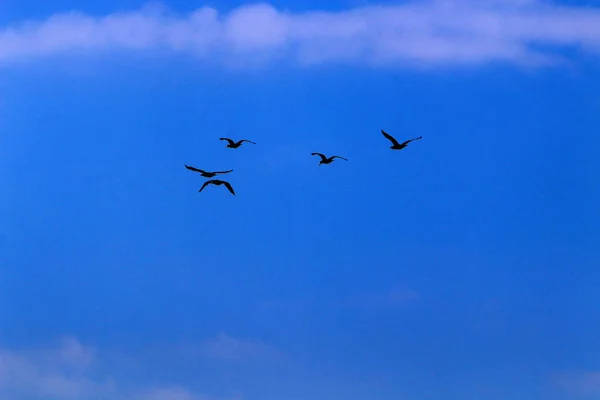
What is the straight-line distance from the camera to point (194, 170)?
6475 cm

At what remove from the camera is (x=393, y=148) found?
68562mm

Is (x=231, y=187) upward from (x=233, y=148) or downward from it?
downward

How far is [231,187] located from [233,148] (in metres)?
4.43

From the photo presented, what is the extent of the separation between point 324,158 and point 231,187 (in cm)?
918

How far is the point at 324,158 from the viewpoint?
228ft

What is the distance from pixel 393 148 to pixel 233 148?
47.8ft

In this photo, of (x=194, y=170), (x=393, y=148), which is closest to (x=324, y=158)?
(x=393, y=148)

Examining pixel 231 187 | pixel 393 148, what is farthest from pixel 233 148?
pixel 393 148

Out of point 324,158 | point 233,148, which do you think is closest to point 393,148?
point 324,158

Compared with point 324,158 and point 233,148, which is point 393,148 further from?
point 233,148

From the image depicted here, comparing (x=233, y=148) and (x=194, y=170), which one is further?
(x=233, y=148)

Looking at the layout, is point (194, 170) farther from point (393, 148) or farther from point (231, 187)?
point (393, 148)

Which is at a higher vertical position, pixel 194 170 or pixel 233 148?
pixel 233 148

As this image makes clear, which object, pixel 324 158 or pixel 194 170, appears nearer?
pixel 194 170
